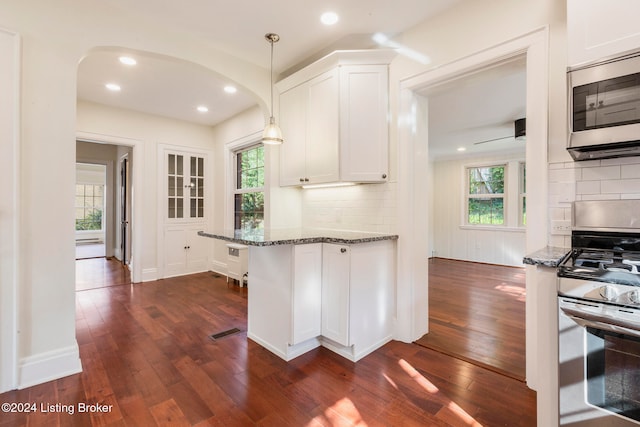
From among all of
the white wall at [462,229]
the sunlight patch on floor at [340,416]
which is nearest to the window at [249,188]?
the sunlight patch on floor at [340,416]

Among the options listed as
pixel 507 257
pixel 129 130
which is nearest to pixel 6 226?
pixel 129 130

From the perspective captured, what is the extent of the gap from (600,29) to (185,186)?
17.7ft

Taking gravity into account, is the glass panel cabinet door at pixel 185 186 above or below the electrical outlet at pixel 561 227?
above

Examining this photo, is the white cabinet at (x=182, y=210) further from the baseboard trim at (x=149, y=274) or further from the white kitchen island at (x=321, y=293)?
the white kitchen island at (x=321, y=293)

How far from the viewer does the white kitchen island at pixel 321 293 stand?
222 centimetres

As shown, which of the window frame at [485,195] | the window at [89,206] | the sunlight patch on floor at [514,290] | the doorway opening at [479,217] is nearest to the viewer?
the doorway opening at [479,217]

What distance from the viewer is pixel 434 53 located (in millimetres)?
2373

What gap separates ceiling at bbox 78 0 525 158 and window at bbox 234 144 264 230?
74cm

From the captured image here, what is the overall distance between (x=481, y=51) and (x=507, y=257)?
5.38 meters

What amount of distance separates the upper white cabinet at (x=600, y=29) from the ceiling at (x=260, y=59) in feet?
1.73

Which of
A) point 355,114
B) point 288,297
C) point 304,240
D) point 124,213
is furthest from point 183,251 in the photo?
point 355,114

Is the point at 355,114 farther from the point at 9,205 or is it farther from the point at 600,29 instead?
the point at 9,205

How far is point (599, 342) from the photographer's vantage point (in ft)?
3.73

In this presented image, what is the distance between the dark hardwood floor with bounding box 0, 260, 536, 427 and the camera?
163 cm
